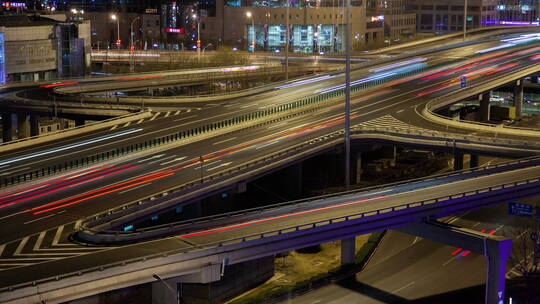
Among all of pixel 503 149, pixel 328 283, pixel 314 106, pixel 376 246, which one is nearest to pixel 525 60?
pixel 314 106

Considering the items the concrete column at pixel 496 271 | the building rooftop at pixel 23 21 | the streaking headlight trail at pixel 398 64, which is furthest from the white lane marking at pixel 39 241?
the streaking headlight trail at pixel 398 64

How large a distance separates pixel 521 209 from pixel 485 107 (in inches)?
2454

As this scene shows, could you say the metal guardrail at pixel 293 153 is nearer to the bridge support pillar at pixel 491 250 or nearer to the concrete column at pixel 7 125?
the bridge support pillar at pixel 491 250

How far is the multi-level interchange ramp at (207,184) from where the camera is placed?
4666 centimetres

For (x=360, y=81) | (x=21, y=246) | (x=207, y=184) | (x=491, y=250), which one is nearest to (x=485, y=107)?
(x=360, y=81)

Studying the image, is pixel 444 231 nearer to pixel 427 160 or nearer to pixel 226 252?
pixel 226 252

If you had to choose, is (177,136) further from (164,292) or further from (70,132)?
(164,292)

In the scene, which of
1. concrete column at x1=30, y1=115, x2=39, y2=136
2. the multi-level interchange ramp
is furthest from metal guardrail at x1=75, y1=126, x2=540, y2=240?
concrete column at x1=30, y1=115, x2=39, y2=136

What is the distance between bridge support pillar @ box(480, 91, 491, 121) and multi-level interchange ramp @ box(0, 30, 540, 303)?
9.31 metres

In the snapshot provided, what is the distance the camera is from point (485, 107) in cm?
12381

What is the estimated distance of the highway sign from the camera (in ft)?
207

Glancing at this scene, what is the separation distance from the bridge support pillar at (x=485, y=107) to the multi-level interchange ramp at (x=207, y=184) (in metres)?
9.31

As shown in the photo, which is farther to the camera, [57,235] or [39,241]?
[57,235]

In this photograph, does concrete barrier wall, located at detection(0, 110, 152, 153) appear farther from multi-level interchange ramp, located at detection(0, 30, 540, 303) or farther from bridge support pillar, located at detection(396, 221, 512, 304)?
bridge support pillar, located at detection(396, 221, 512, 304)
